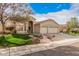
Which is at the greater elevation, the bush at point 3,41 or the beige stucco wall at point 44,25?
the beige stucco wall at point 44,25

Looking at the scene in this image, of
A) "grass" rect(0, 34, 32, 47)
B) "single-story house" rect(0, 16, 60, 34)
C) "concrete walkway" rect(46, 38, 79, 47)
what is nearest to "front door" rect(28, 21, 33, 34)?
"single-story house" rect(0, 16, 60, 34)

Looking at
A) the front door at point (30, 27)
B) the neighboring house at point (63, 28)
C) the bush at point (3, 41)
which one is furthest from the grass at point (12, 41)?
the neighboring house at point (63, 28)

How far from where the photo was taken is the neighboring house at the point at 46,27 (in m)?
2.25

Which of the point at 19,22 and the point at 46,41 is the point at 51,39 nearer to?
the point at 46,41

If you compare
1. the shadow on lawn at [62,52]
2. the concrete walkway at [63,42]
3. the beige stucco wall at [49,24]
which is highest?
the beige stucco wall at [49,24]

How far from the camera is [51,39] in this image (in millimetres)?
2273

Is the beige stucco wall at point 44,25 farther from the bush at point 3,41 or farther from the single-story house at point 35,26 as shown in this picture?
the bush at point 3,41

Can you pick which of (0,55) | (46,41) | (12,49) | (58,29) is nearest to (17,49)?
(12,49)

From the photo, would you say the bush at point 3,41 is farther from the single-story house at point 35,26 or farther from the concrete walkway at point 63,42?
the concrete walkway at point 63,42

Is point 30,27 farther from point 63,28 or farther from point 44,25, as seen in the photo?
point 63,28

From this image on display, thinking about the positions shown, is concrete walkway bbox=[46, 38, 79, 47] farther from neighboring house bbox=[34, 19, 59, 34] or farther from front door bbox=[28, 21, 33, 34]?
front door bbox=[28, 21, 33, 34]

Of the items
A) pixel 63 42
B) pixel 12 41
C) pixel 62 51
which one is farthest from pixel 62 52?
pixel 12 41

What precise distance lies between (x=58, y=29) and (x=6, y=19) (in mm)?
590

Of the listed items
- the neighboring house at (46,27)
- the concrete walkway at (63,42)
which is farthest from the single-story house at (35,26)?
the concrete walkway at (63,42)
